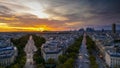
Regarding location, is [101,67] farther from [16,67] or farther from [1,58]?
[1,58]

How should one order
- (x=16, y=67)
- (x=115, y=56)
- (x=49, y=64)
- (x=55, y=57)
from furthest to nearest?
(x=55, y=57), (x=115, y=56), (x=49, y=64), (x=16, y=67)

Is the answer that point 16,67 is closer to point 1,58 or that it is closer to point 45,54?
point 1,58

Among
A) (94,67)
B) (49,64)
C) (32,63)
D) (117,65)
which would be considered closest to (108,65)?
(117,65)

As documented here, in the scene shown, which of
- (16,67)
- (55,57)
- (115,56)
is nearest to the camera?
(16,67)

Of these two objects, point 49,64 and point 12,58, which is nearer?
point 49,64

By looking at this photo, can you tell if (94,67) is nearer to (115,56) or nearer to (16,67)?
(115,56)

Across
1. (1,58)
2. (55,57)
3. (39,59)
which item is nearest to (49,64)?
(39,59)

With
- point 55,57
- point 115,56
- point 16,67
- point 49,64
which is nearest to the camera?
point 16,67

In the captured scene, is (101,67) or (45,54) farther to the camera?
(45,54)
